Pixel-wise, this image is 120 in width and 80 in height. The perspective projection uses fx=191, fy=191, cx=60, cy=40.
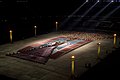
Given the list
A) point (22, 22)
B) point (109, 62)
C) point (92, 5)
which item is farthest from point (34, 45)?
point (92, 5)

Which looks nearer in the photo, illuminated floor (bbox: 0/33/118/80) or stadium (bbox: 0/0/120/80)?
illuminated floor (bbox: 0/33/118/80)

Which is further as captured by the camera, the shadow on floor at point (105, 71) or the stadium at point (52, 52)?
the stadium at point (52, 52)

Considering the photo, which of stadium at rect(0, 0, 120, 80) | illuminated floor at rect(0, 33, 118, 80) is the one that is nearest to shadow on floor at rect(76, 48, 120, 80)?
stadium at rect(0, 0, 120, 80)

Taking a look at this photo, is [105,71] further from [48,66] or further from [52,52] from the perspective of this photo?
[52,52]

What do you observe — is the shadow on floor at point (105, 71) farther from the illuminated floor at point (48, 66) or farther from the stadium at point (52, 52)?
the illuminated floor at point (48, 66)

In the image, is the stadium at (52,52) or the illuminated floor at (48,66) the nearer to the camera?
the illuminated floor at (48,66)

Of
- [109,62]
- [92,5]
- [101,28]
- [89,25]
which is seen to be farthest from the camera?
[92,5]

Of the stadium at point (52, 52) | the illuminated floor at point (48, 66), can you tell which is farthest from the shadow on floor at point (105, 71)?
the illuminated floor at point (48, 66)

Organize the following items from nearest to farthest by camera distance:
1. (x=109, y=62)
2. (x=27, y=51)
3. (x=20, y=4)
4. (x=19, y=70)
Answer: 1. (x=19, y=70)
2. (x=109, y=62)
3. (x=27, y=51)
4. (x=20, y=4)

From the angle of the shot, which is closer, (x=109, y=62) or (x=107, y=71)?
(x=107, y=71)

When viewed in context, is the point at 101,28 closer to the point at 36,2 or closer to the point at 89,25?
the point at 89,25

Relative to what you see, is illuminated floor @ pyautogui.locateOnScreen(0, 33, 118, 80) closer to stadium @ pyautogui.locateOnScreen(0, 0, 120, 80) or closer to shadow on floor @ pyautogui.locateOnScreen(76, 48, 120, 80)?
stadium @ pyautogui.locateOnScreen(0, 0, 120, 80)

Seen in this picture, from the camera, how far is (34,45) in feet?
50.3

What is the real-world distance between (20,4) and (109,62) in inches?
837
